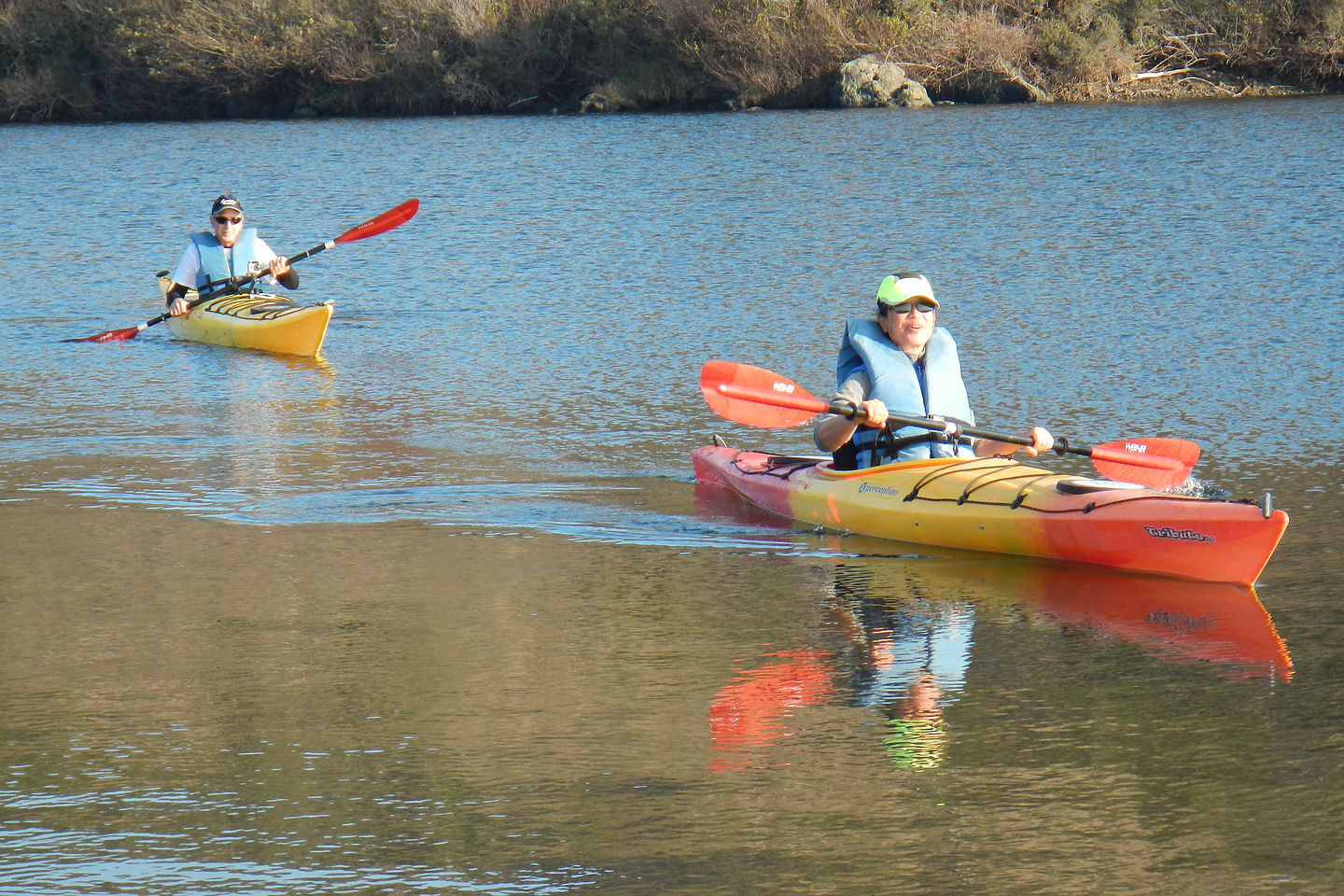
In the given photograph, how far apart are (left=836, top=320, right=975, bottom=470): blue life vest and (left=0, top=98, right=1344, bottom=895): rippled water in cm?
45

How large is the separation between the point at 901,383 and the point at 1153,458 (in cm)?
101

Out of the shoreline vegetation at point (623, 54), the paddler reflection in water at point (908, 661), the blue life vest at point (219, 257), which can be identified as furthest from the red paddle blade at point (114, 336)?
the shoreline vegetation at point (623, 54)

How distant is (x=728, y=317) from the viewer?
11891mm

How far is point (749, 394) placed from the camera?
22.3 ft

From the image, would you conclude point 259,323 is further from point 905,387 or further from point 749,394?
point 905,387

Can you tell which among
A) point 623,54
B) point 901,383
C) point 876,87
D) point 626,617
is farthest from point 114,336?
point 623,54

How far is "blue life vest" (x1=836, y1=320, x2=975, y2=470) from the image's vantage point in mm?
6465

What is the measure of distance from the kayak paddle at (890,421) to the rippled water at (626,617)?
0.44 meters

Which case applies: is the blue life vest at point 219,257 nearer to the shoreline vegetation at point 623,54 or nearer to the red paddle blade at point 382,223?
the red paddle blade at point 382,223

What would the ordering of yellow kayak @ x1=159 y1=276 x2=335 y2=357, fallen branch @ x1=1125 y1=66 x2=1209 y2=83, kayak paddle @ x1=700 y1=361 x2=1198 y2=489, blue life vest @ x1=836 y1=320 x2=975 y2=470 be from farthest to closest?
fallen branch @ x1=1125 y1=66 x2=1209 y2=83, yellow kayak @ x1=159 y1=276 x2=335 y2=357, blue life vest @ x1=836 y1=320 x2=975 y2=470, kayak paddle @ x1=700 y1=361 x2=1198 y2=489

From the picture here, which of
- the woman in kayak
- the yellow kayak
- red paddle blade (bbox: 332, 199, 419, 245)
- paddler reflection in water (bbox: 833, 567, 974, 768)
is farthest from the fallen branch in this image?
paddler reflection in water (bbox: 833, 567, 974, 768)

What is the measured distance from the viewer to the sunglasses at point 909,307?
6.38m

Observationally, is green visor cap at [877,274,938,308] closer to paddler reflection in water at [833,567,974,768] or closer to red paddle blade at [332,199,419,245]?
paddler reflection in water at [833,567,974,768]

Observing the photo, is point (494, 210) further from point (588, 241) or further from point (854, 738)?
point (854, 738)
